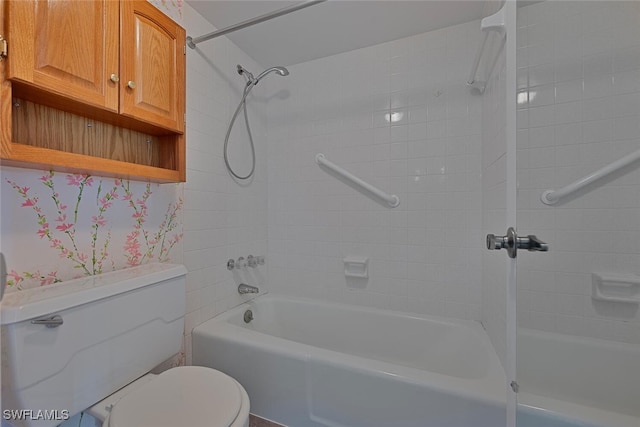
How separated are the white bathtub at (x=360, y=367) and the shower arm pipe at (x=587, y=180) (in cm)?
73

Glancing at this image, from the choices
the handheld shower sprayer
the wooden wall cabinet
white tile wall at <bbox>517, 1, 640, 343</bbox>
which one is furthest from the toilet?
white tile wall at <bbox>517, 1, 640, 343</bbox>

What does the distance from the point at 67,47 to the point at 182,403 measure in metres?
→ 1.20

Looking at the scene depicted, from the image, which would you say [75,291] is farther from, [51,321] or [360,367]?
[360,367]

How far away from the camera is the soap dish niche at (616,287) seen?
925 millimetres

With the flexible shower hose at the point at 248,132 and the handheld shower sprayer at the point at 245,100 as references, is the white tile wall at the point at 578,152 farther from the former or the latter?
the flexible shower hose at the point at 248,132

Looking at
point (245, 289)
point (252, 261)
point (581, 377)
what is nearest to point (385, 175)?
point (252, 261)

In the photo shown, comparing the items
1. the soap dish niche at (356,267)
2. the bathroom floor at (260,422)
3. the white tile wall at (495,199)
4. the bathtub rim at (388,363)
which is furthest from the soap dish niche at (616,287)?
the bathroom floor at (260,422)

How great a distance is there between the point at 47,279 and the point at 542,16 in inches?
82.7

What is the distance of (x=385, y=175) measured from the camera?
5.99 feet

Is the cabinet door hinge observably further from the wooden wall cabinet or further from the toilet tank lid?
the toilet tank lid

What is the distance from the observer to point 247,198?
6.45 ft

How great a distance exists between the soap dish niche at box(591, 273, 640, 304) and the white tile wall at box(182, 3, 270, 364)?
1.83m

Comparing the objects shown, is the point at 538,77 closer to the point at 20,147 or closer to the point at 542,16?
the point at 542,16

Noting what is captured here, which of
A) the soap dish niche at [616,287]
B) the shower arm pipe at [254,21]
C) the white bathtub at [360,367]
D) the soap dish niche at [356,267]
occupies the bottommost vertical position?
the white bathtub at [360,367]
